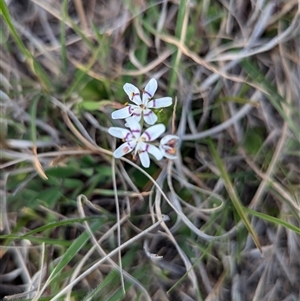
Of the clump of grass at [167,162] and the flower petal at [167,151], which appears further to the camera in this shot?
the clump of grass at [167,162]


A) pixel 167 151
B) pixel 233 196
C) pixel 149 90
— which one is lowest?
pixel 233 196

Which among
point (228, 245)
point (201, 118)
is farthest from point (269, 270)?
point (201, 118)

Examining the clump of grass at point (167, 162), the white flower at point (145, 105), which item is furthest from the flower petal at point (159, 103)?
the clump of grass at point (167, 162)

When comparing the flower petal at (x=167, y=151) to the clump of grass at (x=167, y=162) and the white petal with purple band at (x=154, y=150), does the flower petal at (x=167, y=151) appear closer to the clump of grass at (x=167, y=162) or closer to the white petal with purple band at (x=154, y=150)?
the white petal with purple band at (x=154, y=150)

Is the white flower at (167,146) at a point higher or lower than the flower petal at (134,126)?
lower

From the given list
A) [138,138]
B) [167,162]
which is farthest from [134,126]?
[167,162]

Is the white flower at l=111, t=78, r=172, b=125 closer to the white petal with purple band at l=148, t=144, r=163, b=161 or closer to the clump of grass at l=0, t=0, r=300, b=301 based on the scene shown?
the white petal with purple band at l=148, t=144, r=163, b=161

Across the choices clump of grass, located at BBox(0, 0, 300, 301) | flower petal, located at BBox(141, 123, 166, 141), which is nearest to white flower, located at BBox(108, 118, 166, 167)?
flower petal, located at BBox(141, 123, 166, 141)

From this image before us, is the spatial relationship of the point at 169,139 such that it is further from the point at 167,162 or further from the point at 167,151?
the point at 167,162
